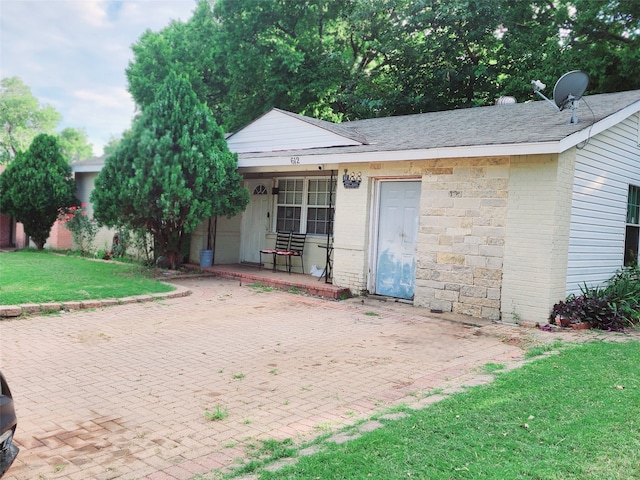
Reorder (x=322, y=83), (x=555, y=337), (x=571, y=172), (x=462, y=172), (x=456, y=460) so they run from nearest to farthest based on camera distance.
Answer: (x=456, y=460), (x=555, y=337), (x=571, y=172), (x=462, y=172), (x=322, y=83)

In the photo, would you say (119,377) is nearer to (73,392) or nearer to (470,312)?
(73,392)

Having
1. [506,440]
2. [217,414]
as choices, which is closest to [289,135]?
[217,414]

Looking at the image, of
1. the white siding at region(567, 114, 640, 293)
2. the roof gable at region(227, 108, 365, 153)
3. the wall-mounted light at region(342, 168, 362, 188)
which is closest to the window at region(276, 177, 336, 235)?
the roof gable at region(227, 108, 365, 153)

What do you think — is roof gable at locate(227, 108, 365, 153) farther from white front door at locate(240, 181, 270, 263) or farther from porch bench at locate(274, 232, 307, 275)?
porch bench at locate(274, 232, 307, 275)

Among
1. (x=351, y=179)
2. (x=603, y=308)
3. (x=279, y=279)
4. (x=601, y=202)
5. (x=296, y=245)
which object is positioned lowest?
(x=279, y=279)

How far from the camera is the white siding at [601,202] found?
8.62 metres

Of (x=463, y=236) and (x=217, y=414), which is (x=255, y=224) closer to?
(x=463, y=236)

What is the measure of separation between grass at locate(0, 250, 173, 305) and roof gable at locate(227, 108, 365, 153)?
4189 mm

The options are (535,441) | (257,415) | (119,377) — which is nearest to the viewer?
(535,441)

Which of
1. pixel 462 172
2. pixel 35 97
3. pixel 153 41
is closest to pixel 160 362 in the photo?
pixel 462 172

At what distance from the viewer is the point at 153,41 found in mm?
23156

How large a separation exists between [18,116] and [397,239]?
51.5m

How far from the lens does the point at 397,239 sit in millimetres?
10008

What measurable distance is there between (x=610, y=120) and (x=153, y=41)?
801 inches
